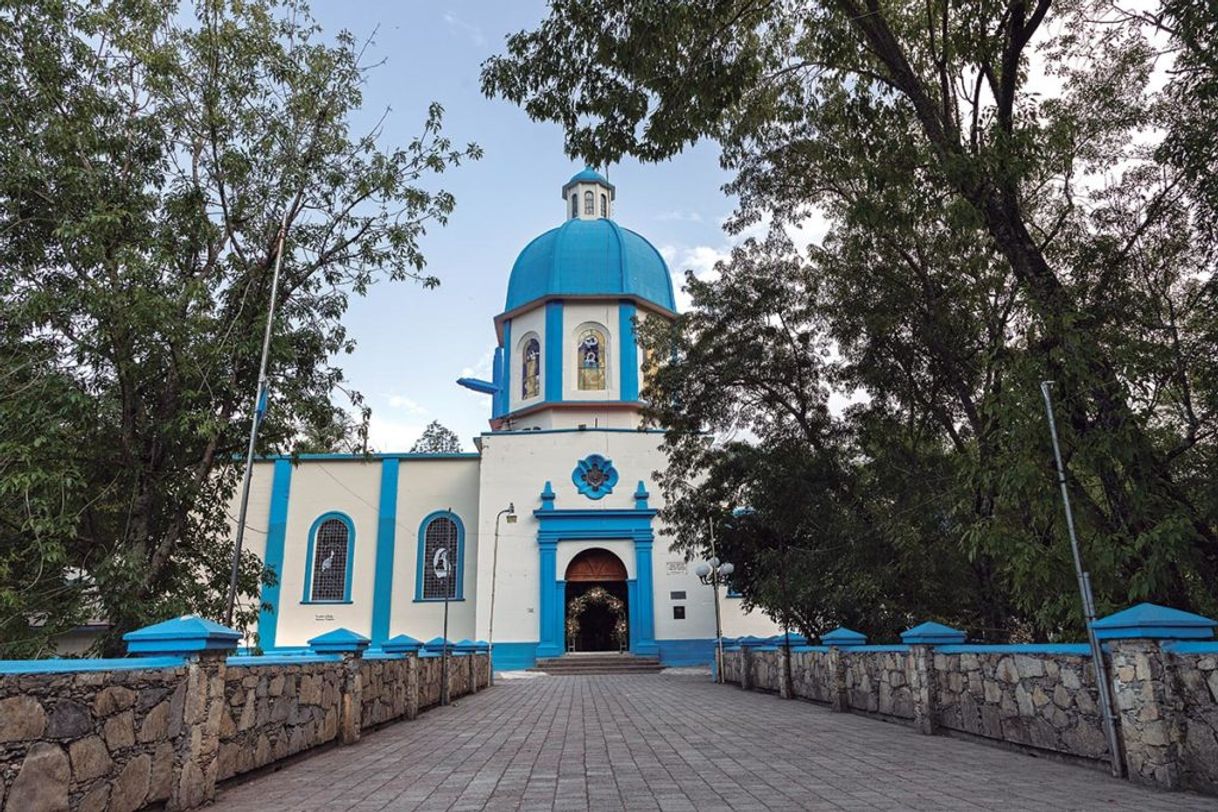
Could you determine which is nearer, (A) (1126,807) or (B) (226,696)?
(A) (1126,807)

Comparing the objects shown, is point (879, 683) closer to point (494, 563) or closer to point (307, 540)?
point (494, 563)

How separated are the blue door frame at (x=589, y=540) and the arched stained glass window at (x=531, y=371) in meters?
3.56

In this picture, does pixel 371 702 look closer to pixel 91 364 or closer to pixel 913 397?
pixel 91 364

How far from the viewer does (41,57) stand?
30.5 ft

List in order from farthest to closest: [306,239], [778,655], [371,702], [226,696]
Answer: [778,655]
[306,239]
[371,702]
[226,696]

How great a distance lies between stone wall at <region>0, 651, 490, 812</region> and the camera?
3.56 m

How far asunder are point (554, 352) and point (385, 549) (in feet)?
27.0

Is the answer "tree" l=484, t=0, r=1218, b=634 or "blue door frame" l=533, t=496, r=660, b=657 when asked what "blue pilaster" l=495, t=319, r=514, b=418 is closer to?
"blue door frame" l=533, t=496, r=660, b=657

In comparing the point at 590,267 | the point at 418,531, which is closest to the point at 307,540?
the point at 418,531

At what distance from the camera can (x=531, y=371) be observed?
26391 mm

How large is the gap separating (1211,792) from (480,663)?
13.7 m

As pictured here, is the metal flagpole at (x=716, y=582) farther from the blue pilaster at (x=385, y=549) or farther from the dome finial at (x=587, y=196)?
the dome finial at (x=587, y=196)

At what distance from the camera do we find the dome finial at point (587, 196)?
28.9 m

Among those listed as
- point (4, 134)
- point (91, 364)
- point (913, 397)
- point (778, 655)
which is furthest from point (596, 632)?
point (4, 134)
